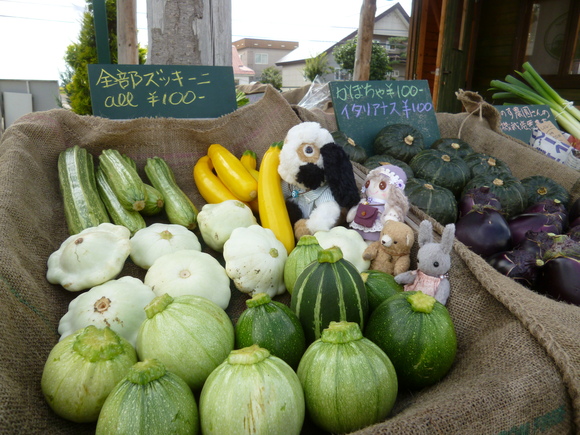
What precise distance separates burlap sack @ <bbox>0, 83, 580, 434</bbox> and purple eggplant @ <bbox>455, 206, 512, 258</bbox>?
24 cm

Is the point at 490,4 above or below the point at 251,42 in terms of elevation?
below

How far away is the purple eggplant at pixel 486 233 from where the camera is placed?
1788mm

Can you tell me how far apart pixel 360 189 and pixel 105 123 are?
1393mm

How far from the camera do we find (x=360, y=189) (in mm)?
2051

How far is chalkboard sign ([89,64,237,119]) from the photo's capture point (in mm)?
2250

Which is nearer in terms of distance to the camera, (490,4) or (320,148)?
(320,148)

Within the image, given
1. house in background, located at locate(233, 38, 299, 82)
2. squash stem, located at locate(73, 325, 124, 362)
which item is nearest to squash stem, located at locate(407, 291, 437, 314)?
squash stem, located at locate(73, 325, 124, 362)

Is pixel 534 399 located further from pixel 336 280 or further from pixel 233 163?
pixel 233 163

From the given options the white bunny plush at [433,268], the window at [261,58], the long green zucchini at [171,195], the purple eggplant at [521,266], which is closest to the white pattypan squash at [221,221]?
the long green zucchini at [171,195]

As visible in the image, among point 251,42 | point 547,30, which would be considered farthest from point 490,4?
point 251,42

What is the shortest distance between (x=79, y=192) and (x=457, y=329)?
1.68 meters

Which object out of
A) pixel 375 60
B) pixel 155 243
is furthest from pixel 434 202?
pixel 375 60

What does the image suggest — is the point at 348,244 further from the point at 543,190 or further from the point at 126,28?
the point at 126,28

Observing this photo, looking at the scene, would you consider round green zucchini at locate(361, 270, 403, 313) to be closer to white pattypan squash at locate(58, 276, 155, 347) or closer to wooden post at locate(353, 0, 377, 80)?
white pattypan squash at locate(58, 276, 155, 347)
